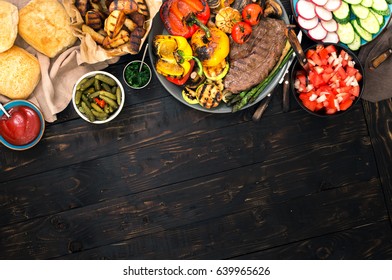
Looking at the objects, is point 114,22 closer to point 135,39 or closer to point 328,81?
point 135,39

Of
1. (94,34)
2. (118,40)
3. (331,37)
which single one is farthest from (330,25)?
(94,34)

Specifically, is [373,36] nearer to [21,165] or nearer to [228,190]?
[228,190]

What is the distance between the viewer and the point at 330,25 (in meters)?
2.21

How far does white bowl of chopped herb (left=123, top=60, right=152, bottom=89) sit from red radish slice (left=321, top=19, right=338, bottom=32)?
880 mm

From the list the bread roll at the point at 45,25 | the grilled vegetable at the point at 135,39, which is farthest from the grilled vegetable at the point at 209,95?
the bread roll at the point at 45,25

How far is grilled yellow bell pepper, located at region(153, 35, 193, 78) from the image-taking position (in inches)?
80.8

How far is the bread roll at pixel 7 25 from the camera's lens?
6.70ft

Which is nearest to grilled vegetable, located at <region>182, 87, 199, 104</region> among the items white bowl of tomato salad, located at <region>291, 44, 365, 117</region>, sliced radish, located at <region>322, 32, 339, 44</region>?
white bowl of tomato salad, located at <region>291, 44, 365, 117</region>

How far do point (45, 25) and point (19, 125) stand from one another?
48 cm

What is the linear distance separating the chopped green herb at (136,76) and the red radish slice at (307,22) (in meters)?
0.79

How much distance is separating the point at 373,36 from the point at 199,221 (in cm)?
126

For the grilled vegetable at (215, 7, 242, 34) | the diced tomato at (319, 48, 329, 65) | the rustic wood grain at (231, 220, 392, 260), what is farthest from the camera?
the rustic wood grain at (231, 220, 392, 260)

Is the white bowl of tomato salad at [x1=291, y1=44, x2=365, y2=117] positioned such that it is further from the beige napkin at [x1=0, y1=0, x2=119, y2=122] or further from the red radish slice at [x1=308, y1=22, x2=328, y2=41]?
the beige napkin at [x1=0, y1=0, x2=119, y2=122]

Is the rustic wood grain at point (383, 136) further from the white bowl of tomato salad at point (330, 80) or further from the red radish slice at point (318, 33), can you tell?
the red radish slice at point (318, 33)
